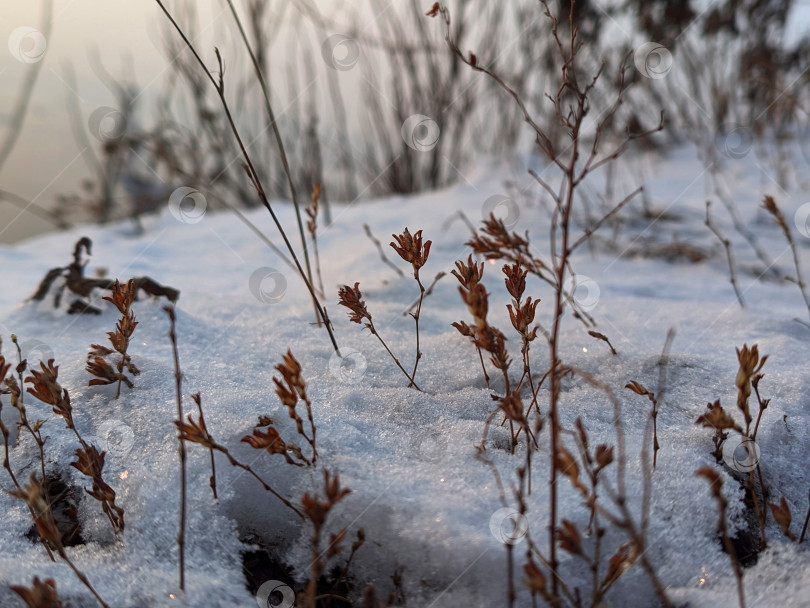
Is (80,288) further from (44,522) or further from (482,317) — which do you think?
(482,317)

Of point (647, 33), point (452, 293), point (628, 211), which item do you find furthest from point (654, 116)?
point (452, 293)

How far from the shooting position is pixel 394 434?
129 centimetres

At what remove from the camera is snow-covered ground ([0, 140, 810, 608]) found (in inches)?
40.1

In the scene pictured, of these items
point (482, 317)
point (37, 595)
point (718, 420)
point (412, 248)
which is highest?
point (412, 248)

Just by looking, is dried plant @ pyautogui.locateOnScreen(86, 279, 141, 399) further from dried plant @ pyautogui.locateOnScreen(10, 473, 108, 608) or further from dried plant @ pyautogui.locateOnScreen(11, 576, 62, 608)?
dried plant @ pyautogui.locateOnScreen(11, 576, 62, 608)

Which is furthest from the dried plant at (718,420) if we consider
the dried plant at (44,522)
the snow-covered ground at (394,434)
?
the dried plant at (44,522)

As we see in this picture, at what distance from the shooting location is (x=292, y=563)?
1.09m

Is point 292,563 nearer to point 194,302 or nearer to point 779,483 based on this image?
point 779,483

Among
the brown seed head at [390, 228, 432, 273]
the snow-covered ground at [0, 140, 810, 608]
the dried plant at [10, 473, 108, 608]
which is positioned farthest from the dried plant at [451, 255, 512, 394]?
the dried plant at [10, 473, 108, 608]

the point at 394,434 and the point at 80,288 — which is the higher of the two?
the point at 80,288

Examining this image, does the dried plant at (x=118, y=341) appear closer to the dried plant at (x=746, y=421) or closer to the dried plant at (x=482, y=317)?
the dried plant at (x=482, y=317)

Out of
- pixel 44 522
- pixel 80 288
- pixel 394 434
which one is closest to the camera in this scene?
pixel 44 522

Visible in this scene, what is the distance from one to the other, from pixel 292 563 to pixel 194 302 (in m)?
1.18

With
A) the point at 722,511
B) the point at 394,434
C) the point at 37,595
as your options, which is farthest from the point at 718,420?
the point at 37,595
